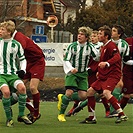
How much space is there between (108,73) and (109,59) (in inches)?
10.4

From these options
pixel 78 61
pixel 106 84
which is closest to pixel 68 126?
pixel 106 84

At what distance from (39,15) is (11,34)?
143 feet

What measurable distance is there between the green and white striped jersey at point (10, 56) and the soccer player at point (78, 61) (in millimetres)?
1424

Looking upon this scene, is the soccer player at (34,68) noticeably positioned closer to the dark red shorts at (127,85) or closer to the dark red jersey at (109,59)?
the dark red jersey at (109,59)

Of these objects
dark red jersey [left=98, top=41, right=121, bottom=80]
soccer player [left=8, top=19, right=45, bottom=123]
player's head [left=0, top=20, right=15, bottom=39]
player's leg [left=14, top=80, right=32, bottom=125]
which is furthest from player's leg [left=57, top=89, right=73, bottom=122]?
player's head [left=0, top=20, right=15, bottom=39]

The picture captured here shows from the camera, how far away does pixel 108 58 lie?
1189 cm

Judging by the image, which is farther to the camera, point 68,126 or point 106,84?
point 106,84

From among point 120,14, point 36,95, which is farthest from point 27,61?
point 120,14

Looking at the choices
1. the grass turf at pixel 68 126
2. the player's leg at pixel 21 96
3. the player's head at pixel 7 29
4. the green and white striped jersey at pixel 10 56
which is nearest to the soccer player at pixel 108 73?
the grass turf at pixel 68 126

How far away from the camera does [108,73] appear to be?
11.9 metres

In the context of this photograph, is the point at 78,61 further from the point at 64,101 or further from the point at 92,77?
the point at 92,77

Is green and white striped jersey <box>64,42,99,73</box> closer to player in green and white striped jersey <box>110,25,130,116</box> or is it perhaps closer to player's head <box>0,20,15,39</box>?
player in green and white striped jersey <box>110,25,130,116</box>

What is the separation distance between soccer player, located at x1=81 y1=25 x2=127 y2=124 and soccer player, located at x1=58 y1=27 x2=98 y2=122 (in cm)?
49

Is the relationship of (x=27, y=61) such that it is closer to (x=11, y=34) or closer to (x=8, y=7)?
(x=11, y=34)
